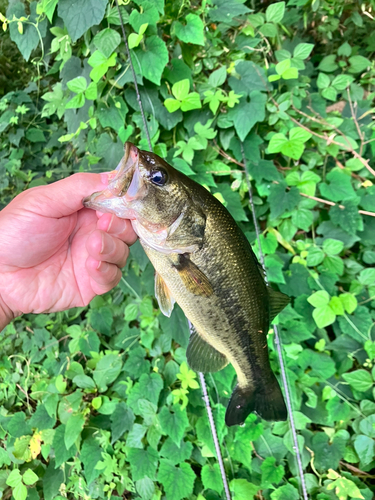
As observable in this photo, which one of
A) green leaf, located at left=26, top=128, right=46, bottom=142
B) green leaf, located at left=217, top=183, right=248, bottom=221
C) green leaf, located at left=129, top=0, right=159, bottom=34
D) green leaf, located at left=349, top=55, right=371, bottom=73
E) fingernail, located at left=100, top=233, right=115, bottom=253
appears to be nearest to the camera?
fingernail, located at left=100, top=233, right=115, bottom=253

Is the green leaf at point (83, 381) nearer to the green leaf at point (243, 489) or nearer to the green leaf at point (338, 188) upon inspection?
the green leaf at point (243, 489)

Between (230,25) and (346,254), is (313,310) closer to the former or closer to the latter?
(346,254)

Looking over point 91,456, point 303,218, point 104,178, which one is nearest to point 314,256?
point 303,218

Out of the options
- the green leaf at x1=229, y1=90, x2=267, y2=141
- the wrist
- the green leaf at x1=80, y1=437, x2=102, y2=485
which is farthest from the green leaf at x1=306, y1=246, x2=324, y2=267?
the green leaf at x1=80, y1=437, x2=102, y2=485

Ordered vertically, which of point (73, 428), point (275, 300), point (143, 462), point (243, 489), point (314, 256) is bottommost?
point (243, 489)

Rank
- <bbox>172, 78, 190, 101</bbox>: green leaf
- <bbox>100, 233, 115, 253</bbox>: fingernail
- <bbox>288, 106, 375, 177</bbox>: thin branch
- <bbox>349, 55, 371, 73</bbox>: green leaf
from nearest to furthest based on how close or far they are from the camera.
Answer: <bbox>100, 233, 115, 253</bbox>: fingernail
<bbox>172, 78, 190, 101</bbox>: green leaf
<bbox>288, 106, 375, 177</bbox>: thin branch
<bbox>349, 55, 371, 73</bbox>: green leaf

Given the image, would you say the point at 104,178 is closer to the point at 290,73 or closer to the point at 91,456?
the point at 290,73

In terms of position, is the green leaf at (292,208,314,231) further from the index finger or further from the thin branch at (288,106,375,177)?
the index finger

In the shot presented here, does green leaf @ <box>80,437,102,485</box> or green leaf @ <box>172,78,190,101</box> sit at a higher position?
green leaf @ <box>172,78,190,101</box>

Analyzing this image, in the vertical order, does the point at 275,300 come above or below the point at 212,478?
above
